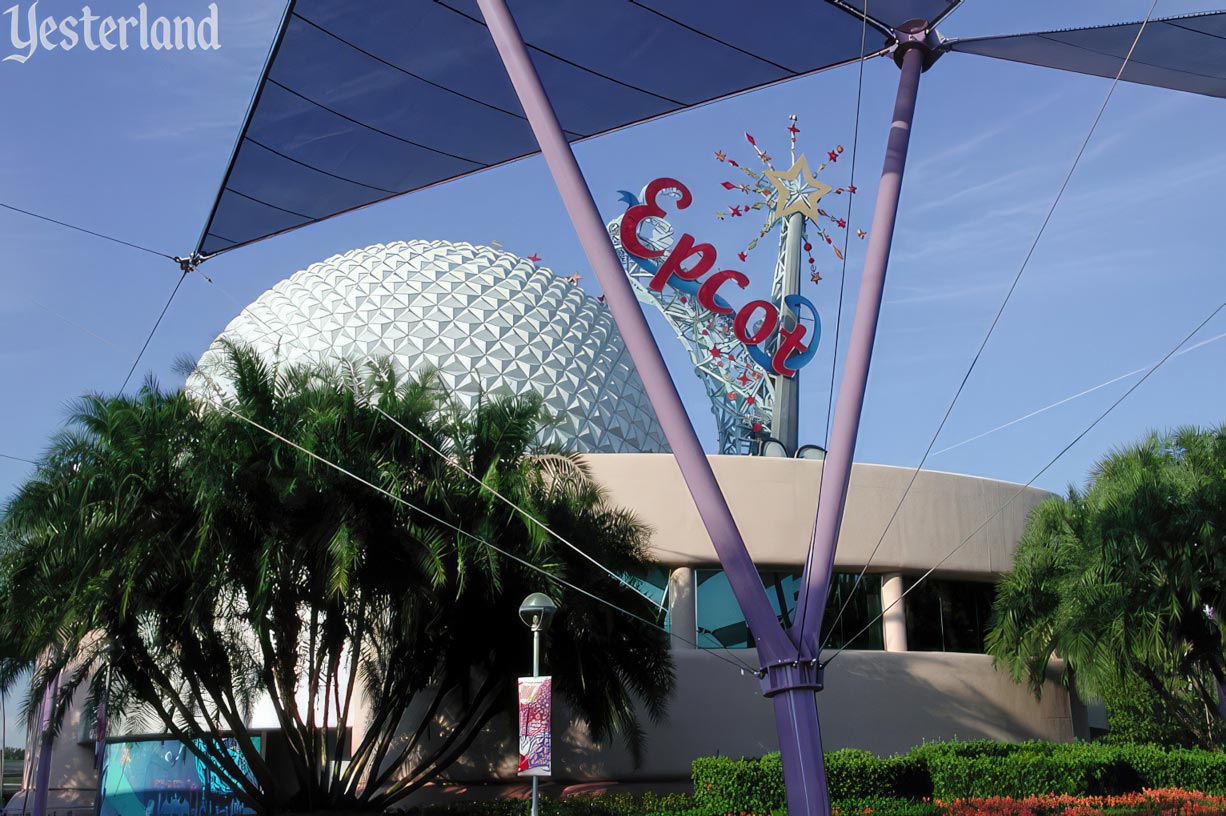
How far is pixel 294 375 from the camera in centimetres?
1941

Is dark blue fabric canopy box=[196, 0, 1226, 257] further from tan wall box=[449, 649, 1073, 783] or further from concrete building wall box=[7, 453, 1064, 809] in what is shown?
tan wall box=[449, 649, 1073, 783]

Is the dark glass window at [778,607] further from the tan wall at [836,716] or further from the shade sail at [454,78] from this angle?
the shade sail at [454,78]

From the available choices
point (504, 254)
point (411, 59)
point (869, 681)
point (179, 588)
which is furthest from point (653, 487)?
point (504, 254)

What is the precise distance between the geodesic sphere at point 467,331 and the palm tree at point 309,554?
1415cm

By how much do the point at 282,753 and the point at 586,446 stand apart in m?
12.7

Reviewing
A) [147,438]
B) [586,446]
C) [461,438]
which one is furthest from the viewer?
[586,446]

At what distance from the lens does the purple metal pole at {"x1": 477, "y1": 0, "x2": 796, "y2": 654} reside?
30.3 feet

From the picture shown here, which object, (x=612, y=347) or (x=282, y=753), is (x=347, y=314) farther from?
(x=282, y=753)

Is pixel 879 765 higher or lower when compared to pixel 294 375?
lower

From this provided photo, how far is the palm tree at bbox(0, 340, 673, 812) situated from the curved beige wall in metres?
4.09

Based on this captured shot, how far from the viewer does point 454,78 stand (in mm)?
12297

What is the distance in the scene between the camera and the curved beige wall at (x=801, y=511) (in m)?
25.0

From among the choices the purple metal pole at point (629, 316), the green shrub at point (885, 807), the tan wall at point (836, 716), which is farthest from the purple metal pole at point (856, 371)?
the tan wall at point (836, 716)

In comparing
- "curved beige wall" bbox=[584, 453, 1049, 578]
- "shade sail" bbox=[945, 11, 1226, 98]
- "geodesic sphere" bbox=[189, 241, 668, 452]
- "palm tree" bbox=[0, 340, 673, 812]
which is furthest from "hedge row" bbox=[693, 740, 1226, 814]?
"geodesic sphere" bbox=[189, 241, 668, 452]
